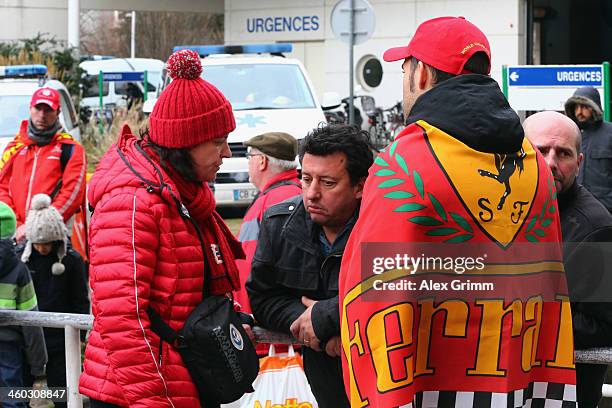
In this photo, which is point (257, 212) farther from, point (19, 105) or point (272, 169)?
point (19, 105)

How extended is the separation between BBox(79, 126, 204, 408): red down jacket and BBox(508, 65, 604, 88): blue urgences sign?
1069 centimetres

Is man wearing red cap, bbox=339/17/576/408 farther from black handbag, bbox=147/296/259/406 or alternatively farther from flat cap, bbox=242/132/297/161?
flat cap, bbox=242/132/297/161

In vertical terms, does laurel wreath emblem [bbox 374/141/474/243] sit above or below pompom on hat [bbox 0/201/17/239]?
above

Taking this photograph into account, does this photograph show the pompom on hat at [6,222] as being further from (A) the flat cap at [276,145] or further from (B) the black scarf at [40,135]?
(B) the black scarf at [40,135]

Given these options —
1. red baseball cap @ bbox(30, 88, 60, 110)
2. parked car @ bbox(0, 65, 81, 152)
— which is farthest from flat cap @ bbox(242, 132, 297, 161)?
parked car @ bbox(0, 65, 81, 152)

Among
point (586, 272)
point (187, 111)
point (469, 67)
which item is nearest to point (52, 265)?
point (187, 111)

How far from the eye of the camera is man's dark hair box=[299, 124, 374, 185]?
419 centimetres

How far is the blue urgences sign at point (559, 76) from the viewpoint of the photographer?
13781mm

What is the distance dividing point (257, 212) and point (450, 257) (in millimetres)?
2784

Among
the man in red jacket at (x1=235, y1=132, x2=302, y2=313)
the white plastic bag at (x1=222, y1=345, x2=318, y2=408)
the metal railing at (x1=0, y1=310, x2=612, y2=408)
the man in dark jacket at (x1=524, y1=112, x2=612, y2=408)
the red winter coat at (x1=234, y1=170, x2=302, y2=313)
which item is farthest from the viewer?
the man in red jacket at (x1=235, y1=132, x2=302, y2=313)

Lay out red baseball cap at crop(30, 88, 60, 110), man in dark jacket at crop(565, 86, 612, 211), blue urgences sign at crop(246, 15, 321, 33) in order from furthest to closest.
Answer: blue urgences sign at crop(246, 15, 321, 33)
man in dark jacket at crop(565, 86, 612, 211)
red baseball cap at crop(30, 88, 60, 110)

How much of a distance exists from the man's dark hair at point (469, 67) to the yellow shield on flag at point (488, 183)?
19cm

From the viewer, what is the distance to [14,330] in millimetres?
6273

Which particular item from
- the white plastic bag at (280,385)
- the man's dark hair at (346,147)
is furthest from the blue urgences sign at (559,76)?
the man's dark hair at (346,147)
